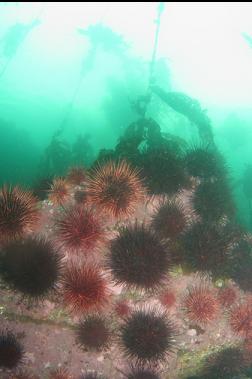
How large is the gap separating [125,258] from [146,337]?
6.12ft

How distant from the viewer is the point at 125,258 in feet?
24.6

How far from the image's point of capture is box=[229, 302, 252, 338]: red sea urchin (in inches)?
365

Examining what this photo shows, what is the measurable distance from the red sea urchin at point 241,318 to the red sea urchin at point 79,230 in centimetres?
474

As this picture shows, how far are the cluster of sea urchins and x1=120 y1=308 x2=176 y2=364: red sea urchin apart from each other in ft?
0.07

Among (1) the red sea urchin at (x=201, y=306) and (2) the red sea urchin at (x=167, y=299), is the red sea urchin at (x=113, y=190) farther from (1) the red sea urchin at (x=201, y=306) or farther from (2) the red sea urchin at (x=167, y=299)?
(1) the red sea urchin at (x=201, y=306)

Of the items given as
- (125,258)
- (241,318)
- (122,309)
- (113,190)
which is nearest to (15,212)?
(113,190)

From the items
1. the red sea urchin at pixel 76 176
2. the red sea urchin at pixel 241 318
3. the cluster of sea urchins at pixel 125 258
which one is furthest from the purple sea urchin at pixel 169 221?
the red sea urchin at pixel 241 318

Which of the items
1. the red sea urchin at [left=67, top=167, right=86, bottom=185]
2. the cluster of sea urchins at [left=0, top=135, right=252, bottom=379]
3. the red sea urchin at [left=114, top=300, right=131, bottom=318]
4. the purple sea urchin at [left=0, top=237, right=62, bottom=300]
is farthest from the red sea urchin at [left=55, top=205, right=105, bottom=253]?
the red sea urchin at [left=67, top=167, right=86, bottom=185]

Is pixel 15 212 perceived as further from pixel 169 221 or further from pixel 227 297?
pixel 227 297

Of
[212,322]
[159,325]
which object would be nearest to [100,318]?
[159,325]

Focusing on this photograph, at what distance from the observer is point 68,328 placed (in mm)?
8578

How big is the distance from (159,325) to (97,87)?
547 ft

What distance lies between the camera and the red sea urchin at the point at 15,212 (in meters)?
7.89

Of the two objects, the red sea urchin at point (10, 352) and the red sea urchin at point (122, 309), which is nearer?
the red sea urchin at point (10, 352)
